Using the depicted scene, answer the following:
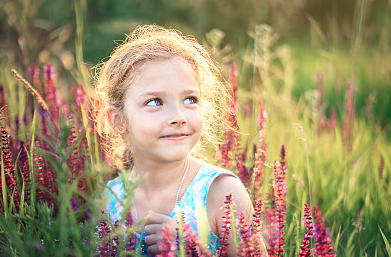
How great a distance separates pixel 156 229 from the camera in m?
2.01

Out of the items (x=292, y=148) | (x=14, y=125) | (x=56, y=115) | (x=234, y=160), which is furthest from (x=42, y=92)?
(x=292, y=148)

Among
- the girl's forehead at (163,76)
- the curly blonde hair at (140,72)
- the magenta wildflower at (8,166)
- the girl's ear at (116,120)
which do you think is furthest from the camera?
the girl's ear at (116,120)

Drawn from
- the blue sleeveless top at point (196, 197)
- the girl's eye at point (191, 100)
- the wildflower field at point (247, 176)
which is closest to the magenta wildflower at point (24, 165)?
the wildflower field at point (247, 176)

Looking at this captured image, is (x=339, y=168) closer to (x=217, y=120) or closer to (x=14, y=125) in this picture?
(x=217, y=120)

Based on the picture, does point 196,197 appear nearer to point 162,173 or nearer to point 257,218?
point 162,173

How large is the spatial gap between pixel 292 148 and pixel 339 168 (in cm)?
45

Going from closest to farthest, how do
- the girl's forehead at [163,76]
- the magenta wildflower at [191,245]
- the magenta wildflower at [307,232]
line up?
1. the magenta wildflower at [191,245]
2. the magenta wildflower at [307,232]
3. the girl's forehead at [163,76]

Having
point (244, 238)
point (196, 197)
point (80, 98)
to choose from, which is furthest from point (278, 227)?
point (80, 98)

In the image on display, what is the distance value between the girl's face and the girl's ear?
13 cm

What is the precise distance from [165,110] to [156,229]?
1.75 ft

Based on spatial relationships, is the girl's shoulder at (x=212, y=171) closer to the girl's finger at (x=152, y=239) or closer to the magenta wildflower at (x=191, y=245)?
the girl's finger at (x=152, y=239)

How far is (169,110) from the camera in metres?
2.02

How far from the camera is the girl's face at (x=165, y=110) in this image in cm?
201

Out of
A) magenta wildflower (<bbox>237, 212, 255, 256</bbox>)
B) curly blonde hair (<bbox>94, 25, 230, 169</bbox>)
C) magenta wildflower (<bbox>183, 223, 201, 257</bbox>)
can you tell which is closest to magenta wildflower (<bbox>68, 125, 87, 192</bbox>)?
curly blonde hair (<bbox>94, 25, 230, 169</bbox>)
